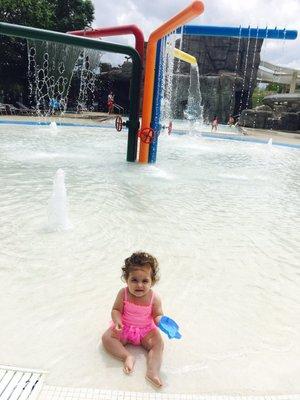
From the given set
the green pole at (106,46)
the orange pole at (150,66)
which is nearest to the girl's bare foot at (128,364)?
A: the orange pole at (150,66)

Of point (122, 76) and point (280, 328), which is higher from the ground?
point (122, 76)

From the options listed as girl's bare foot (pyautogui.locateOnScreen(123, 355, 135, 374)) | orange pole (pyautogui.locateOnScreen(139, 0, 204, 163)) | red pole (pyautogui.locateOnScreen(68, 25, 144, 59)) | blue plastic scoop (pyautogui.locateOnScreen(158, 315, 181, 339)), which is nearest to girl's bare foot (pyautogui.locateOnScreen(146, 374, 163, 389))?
girl's bare foot (pyautogui.locateOnScreen(123, 355, 135, 374))

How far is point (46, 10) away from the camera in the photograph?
77.2 feet

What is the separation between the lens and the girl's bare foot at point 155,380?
207 cm

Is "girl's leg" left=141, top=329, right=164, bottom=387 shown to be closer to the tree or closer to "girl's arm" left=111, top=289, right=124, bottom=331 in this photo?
"girl's arm" left=111, top=289, right=124, bottom=331

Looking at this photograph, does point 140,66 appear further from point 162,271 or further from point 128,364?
point 128,364

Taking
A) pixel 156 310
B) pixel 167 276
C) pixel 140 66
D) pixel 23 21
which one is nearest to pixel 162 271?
pixel 167 276

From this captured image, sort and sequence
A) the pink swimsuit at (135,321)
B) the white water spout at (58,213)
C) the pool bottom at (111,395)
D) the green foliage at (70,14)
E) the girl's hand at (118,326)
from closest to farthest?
the pool bottom at (111,395) < the girl's hand at (118,326) < the pink swimsuit at (135,321) < the white water spout at (58,213) < the green foliage at (70,14)

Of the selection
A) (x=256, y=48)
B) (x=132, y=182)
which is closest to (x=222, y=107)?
(x=256, y=48)

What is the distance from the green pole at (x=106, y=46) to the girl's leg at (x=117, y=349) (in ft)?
20.5

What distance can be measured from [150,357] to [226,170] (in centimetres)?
724

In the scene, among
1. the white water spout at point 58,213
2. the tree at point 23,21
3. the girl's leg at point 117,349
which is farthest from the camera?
the tree at point 23,21

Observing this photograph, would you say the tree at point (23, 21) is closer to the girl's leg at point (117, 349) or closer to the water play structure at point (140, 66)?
the water play structure at point (140, 66)

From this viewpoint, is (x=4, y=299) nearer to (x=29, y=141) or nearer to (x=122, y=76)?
(x=29, y=141)
